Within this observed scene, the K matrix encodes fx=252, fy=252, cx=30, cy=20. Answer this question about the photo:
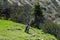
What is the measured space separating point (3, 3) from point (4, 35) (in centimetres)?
1843

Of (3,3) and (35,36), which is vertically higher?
(3,3)

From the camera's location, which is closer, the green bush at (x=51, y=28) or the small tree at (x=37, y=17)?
the green bush at (x=51, y=28)

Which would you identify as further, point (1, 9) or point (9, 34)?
point (1, 9)

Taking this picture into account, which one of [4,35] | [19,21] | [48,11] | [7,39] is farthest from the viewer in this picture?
[48,11]

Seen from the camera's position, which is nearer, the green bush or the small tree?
the green bush

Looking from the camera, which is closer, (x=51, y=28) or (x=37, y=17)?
(x=51, y=28)

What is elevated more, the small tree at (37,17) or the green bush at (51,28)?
the small tree at (37,17)

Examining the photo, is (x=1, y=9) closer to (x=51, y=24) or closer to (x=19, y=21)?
(x=19, y=21)

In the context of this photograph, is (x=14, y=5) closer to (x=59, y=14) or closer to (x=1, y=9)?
(x=1, y=9)

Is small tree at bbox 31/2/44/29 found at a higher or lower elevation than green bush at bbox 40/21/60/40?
higher

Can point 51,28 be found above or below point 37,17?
below

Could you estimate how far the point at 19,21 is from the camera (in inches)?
1737

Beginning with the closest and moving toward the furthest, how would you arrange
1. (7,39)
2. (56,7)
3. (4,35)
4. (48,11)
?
(7,39)
(4,35)
(48,11)
(56,7)

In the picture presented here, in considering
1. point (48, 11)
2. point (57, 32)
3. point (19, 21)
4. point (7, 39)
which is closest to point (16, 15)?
point (19, 21)
